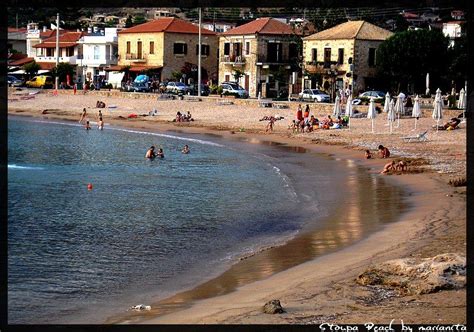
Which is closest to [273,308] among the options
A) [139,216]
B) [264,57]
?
[139,216]

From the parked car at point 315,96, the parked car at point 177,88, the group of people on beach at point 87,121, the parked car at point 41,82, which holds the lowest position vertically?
the group of people on beach at point 87,121

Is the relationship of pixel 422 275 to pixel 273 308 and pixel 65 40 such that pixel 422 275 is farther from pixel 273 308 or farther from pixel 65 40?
pixel 65 40

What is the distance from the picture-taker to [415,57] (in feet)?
196

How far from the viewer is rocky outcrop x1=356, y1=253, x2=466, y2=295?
12.3 metres

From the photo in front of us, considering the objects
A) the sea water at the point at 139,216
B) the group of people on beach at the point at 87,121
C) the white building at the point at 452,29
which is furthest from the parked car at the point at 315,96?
the white building at the point at 452,29

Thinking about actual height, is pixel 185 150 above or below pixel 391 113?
below

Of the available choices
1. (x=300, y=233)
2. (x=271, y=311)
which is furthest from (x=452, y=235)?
(x=271, y=311)

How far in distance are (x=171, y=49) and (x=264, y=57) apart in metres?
10.5

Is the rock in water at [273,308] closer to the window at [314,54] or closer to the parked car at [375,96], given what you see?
the parked car at [375,96]

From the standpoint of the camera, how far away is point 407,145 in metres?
37.7

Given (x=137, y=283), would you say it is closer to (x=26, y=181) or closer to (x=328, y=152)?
(x=26, y=181)

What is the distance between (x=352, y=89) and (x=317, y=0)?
5294 centimetres

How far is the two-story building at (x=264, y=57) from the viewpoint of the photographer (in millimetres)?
70000

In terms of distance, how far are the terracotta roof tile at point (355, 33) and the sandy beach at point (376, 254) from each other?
16836mm
